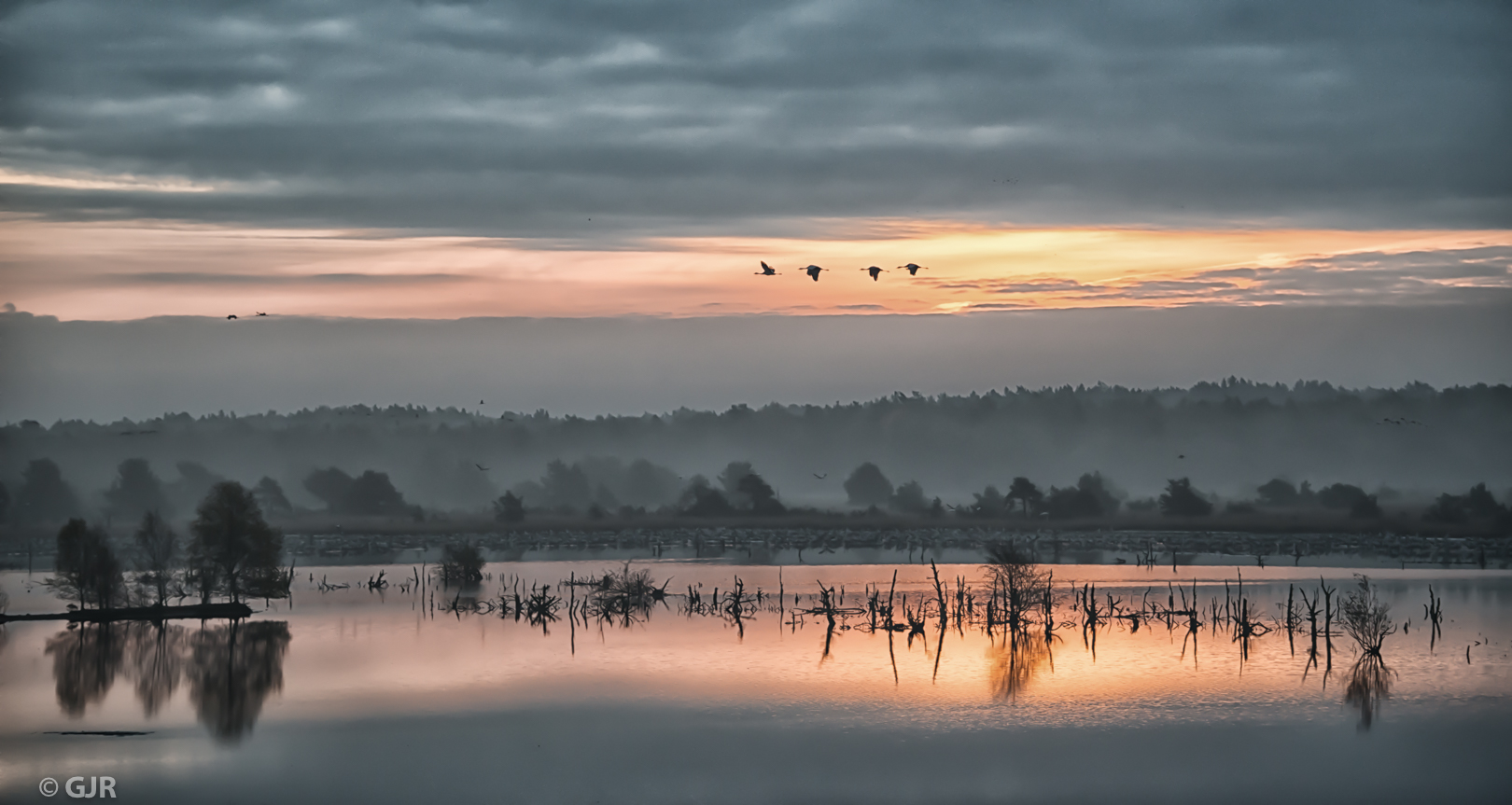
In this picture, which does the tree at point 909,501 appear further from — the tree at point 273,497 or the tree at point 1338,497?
the tree at point 273,497

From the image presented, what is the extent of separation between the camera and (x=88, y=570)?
64000 mm

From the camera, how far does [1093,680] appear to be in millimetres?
48531

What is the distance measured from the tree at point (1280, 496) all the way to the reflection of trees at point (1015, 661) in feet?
301

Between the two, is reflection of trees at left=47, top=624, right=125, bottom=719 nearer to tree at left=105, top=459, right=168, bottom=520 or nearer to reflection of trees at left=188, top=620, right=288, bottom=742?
reflection of trees at left=188, top=620, right=288, bottom=742

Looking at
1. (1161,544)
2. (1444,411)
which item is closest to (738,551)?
(1161,544)

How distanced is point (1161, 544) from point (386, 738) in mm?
80071

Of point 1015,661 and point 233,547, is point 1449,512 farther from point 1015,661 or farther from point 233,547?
point 233,547

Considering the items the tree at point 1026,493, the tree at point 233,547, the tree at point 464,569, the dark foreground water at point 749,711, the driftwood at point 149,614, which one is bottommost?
the dark foreground water at point 749,711

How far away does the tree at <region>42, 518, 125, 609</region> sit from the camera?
6244 centimetres

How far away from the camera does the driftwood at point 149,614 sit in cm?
6325

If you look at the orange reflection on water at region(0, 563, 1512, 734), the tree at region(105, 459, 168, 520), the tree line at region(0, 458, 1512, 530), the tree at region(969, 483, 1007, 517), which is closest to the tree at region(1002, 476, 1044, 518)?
the tree line at region(0, 458, 1512, 530)

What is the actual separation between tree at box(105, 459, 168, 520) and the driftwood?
3690 inches

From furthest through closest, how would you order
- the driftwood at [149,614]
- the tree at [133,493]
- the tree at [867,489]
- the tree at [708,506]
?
the tree at [867,489] → the tree at [133,493] → the tree at [708,506] → the driftwood at [149,614]

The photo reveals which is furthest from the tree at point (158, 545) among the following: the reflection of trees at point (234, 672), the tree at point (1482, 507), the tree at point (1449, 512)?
the tree at point (1482, 507)
